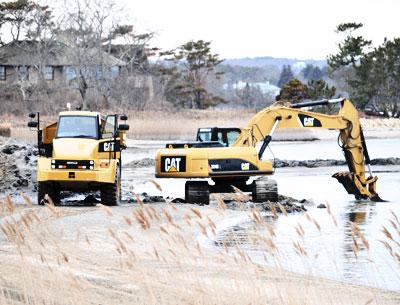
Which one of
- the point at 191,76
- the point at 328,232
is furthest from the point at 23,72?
the point at 328,232

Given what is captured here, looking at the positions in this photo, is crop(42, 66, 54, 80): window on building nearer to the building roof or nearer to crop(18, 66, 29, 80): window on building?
the building roof

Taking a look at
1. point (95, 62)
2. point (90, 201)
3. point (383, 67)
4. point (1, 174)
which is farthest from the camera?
point (383, 67)

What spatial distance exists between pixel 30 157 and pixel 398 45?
77.7 metres

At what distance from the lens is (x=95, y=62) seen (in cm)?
9162

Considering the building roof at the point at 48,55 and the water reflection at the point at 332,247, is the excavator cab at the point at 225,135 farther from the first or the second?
the building roof at the point at 48,55

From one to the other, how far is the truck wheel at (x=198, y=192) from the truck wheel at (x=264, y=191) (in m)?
1.12

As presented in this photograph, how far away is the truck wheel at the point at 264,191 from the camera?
2708 centimetres

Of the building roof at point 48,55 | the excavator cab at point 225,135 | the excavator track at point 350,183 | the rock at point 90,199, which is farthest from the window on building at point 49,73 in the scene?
the rock at point 90,199

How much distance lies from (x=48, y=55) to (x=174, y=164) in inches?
2752

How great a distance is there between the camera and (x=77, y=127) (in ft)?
81.5

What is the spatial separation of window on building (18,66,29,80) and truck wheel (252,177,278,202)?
6860 cm

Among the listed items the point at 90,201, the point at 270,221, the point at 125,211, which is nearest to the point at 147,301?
the point at 125,211

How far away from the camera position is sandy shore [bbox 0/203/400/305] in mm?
10266

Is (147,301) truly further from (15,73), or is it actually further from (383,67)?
(383,67)
